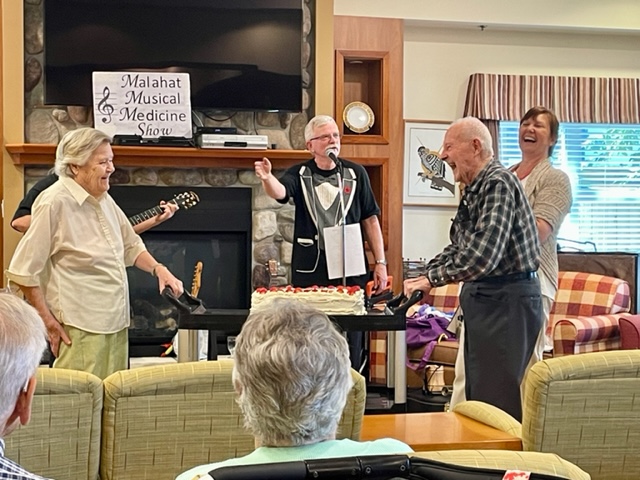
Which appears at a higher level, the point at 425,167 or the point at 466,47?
the point at 466,47

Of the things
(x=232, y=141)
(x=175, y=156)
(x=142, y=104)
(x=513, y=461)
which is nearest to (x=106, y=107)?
(x=142, y=104)

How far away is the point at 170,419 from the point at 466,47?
5162 mm

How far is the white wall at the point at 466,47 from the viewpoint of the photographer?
244 inches

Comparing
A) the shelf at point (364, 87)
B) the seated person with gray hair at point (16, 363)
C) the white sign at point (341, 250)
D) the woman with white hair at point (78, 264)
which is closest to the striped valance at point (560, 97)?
the shelf at point (364, 87)

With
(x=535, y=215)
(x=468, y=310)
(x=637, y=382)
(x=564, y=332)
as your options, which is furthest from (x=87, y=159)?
(x=564, y=332)

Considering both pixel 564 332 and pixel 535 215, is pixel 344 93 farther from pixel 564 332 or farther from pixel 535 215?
pixel 535 215

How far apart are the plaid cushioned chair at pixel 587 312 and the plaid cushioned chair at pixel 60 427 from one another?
3.51m

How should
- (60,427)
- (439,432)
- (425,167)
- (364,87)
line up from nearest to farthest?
1. (60,427)
2. (439,432)
3. (364,87)
4. (425,167)

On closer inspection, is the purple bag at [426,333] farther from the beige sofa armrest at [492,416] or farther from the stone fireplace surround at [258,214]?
the beige sofa armrest at [492,416]

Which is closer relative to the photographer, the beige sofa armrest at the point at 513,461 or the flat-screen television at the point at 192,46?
the beige sofa armrest at the point at 513,461

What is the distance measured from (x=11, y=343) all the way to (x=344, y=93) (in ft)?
15.8

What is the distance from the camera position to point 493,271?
2986 mm

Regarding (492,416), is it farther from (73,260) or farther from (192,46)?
(192,46)

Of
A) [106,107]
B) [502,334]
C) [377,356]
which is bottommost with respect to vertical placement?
[377,356]
